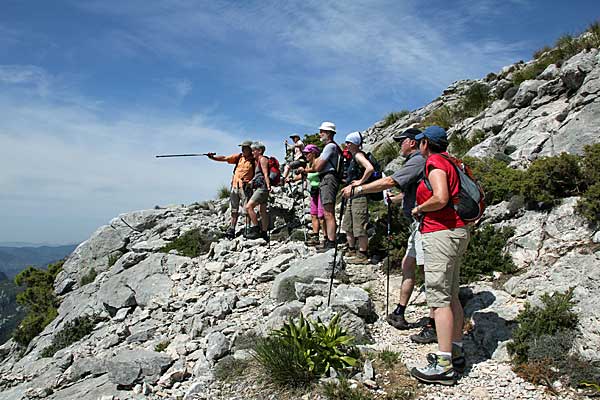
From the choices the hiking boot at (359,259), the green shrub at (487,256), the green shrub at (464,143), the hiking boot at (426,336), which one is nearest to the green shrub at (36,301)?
the hiking boot at (359,259)

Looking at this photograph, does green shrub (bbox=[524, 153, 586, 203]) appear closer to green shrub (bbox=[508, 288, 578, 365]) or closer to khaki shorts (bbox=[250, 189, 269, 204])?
green shrub (bbox=[508, 288, 578, 365])

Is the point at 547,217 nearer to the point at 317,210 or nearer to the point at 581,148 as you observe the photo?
the point at 581,148

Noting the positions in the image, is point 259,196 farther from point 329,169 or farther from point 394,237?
point 394,237

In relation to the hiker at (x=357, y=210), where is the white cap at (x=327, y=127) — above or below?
above

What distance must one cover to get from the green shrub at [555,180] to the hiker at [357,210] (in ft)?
9.95

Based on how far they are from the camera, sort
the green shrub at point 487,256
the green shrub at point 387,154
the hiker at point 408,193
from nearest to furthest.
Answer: the hiker at point 408,193, the green shrub at point 487,256, the green shrub at point 387,154

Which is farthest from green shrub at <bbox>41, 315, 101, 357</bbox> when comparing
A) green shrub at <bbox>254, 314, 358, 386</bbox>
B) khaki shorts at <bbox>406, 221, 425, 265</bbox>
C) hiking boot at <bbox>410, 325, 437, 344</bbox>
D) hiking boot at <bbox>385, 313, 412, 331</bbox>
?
khaki shorts at <bbox>406, 221, 425, 265</bbox>

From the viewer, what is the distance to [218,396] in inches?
202

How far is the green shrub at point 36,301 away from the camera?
49.4 ft

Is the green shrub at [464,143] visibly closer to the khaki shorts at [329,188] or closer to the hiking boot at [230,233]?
the khaki shorts at [329,188]

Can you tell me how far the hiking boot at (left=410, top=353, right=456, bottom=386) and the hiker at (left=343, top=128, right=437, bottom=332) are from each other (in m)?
1.04

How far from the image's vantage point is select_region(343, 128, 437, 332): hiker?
528 cm

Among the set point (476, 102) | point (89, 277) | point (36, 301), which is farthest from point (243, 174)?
point (36, 301)

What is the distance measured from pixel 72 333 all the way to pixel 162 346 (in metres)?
5.00
